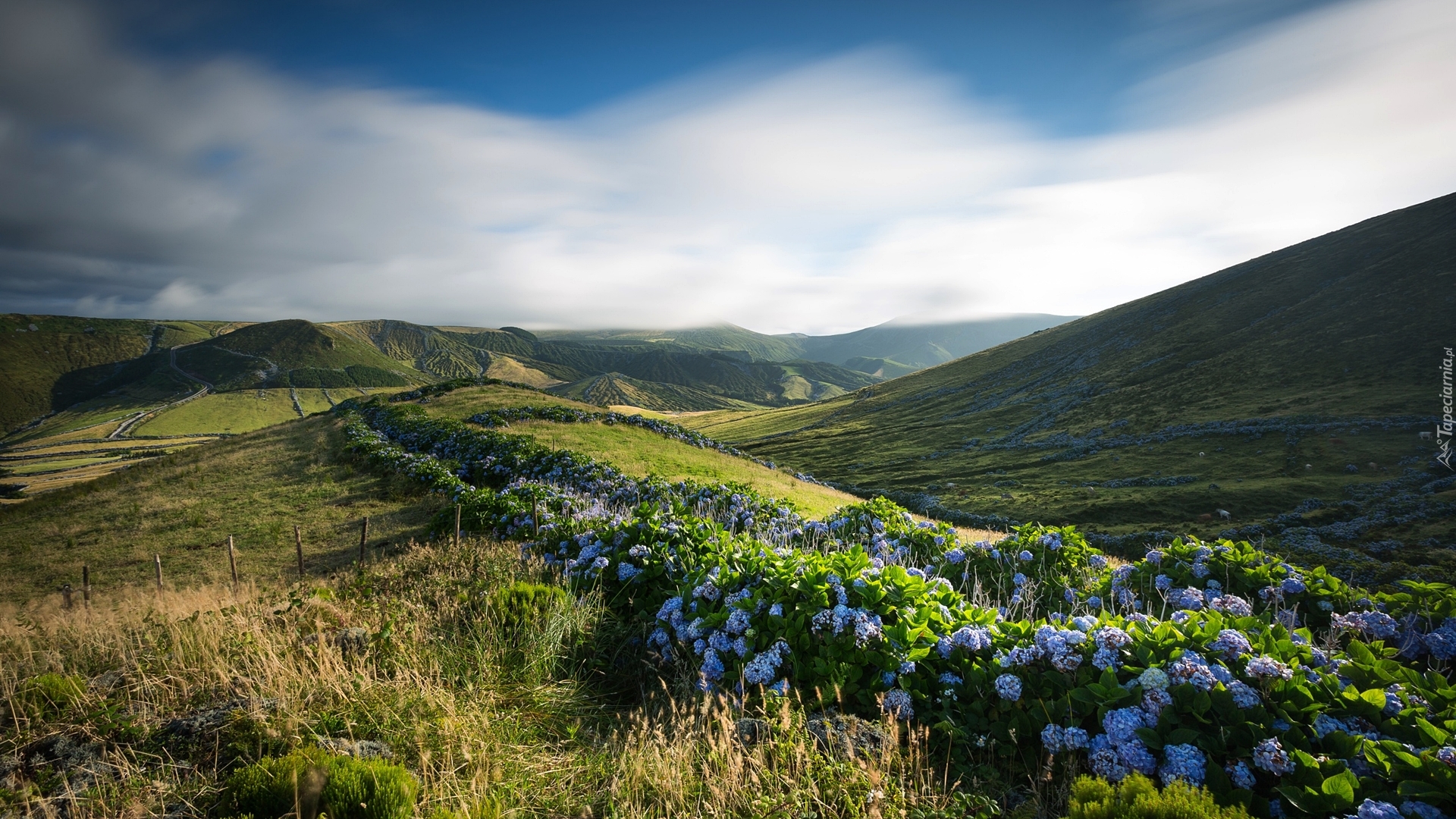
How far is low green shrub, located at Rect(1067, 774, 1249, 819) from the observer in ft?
8.85

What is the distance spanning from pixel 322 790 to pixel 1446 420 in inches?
2507

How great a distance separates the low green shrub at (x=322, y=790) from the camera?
3.38 m

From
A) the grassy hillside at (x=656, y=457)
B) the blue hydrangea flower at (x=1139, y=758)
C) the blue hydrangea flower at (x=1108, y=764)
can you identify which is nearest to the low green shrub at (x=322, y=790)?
the blue hydrangea flower at (x=1108, y=764)

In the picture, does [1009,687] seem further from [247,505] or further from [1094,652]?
[247,505]

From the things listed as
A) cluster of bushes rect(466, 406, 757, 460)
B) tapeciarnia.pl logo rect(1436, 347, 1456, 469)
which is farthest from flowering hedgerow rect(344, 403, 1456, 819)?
tapeciarnia.pl logo rect(1436, 347, 1456, 469)

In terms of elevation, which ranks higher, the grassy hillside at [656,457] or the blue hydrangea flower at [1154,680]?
the blue hydrangea flower at [1154,680]

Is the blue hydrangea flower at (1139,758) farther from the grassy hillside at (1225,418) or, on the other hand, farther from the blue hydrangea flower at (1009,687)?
the grassy hillside at (1225,418)

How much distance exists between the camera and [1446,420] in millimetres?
38312

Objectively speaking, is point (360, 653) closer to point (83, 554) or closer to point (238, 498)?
point (83, 554)

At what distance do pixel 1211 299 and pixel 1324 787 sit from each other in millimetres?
110721

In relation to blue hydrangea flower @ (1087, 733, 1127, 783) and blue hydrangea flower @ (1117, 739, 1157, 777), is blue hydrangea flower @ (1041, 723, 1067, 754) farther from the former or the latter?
blue hydrangea flower @ (1117, 739, 1157, 777)

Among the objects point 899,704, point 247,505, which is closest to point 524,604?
point 899,704

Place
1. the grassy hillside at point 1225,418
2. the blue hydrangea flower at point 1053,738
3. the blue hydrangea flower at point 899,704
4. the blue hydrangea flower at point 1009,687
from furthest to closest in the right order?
the grassy hillside at point 1225,418 < the blue hydrangea flower at point 899,704 < the blue hydrangea flower at point 1009,687 < the blue hydrangea flower at point 1053,738

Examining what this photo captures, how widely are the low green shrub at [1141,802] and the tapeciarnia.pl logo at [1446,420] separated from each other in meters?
51.2
